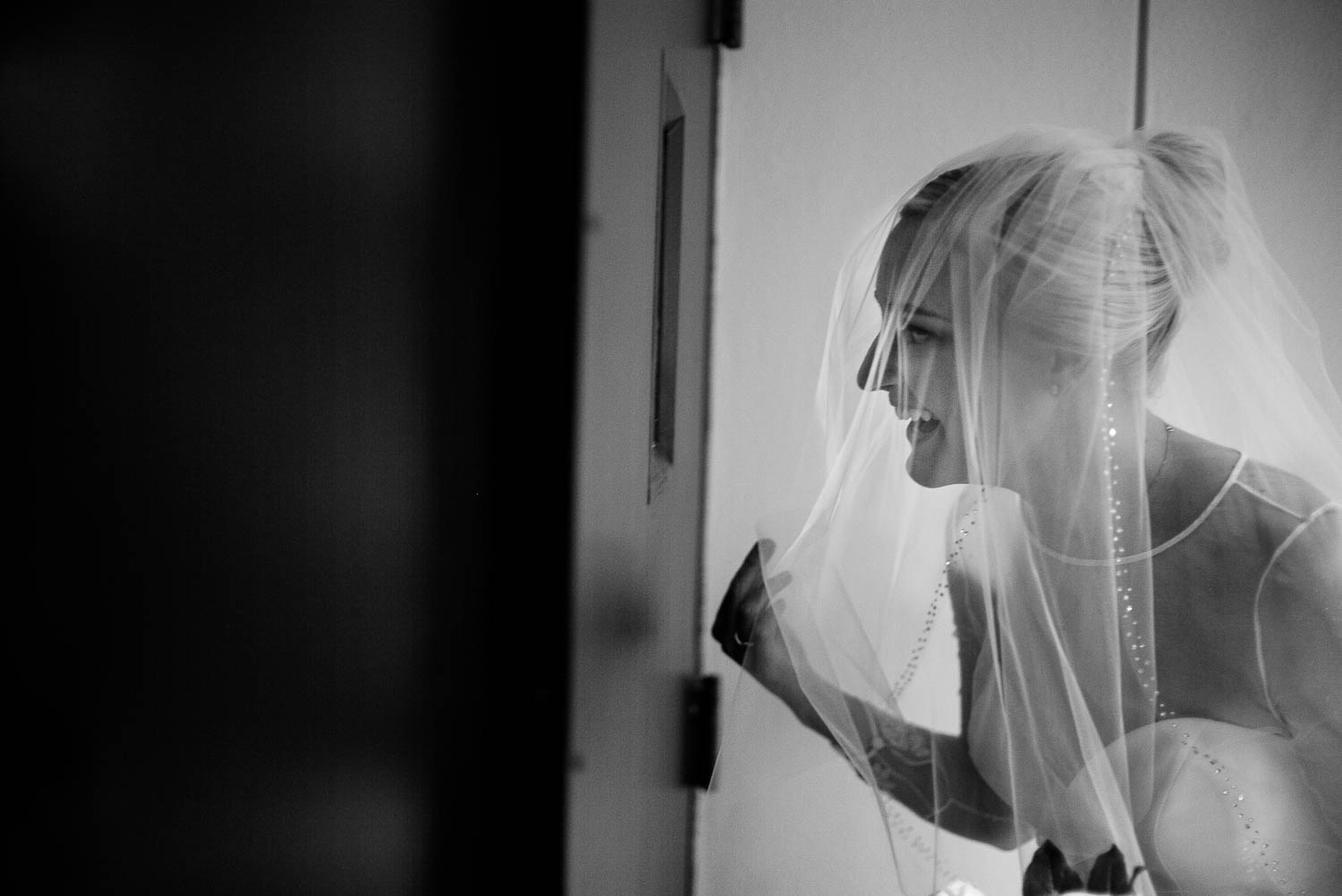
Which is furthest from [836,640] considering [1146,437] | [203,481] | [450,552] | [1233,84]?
[1233,84]

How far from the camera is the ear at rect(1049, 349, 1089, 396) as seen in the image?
868 millimetres

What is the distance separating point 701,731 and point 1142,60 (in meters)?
1.23

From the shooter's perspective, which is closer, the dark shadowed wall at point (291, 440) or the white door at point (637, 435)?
the dark shadowed wall at point (291, 440)

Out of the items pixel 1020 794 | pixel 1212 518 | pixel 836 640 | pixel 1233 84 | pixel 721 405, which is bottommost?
pixel 1020 794

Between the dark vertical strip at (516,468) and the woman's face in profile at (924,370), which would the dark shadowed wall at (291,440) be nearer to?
the dark vertical strip at (516,468)

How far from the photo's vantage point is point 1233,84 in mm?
1300

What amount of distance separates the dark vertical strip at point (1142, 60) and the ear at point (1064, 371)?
642mm

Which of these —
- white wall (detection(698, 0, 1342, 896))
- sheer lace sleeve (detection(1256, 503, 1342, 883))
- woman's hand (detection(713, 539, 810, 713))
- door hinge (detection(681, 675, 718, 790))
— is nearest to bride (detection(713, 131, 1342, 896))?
sheer lace sleeve (detection(1256, 503, 1342, 883))

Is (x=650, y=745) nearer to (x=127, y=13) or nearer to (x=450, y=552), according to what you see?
(x=450, y=552)

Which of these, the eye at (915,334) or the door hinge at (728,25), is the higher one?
the door hinge at (728,25)

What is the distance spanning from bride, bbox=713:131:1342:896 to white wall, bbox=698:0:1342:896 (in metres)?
0.36

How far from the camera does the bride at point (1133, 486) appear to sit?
2.71 ft

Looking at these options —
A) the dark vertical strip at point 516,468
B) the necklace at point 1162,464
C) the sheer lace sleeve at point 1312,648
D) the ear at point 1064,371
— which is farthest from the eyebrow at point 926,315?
the dark vertical strip at point 516,468

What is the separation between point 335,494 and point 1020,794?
850 mm
